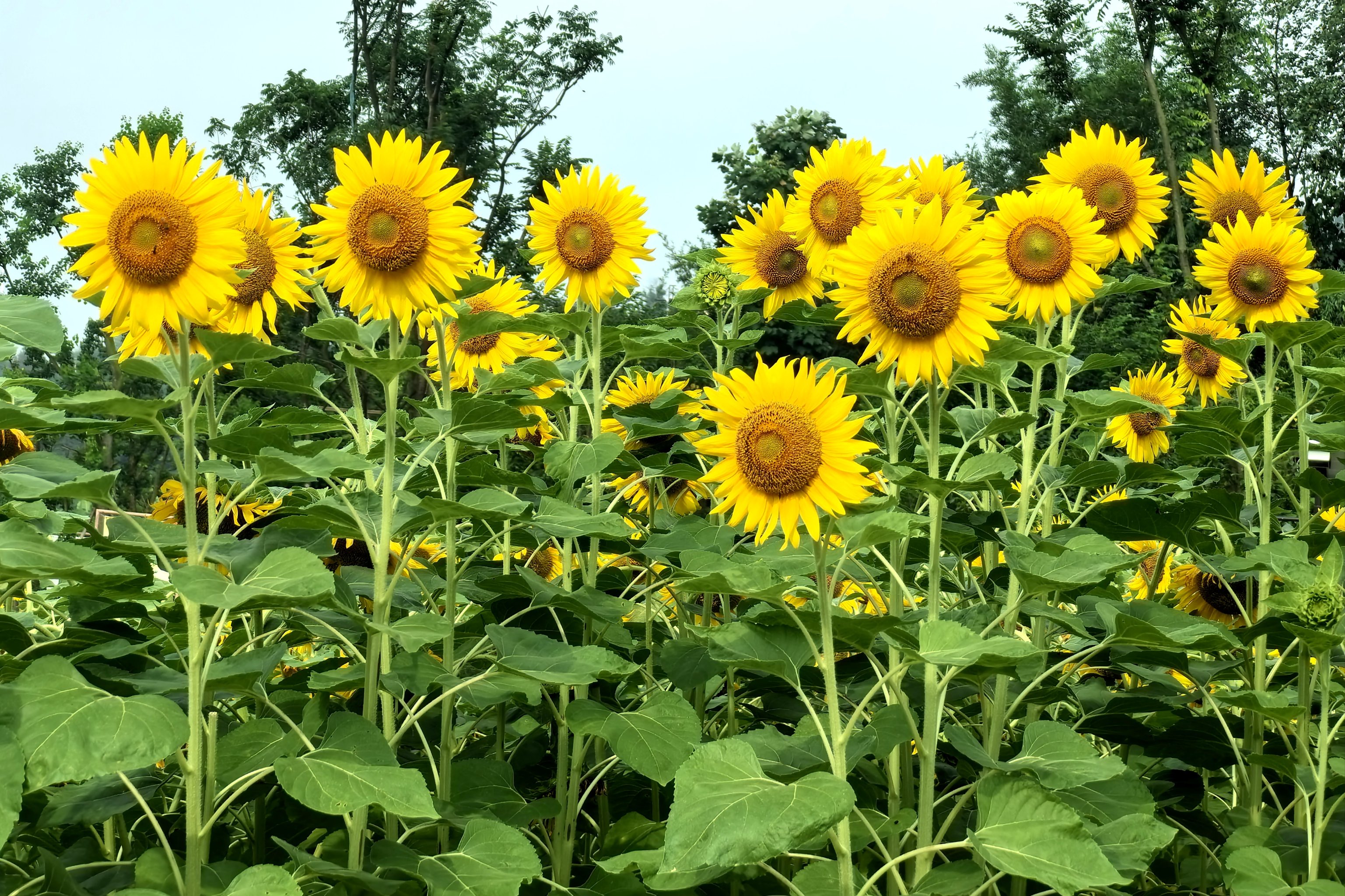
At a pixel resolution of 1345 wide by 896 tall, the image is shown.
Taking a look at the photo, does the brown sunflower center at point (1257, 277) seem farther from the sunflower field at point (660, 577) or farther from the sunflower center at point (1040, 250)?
the sunflower center at point (1040, 250)

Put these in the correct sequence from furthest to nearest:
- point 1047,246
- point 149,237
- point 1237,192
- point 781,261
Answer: point 1237,192 → point 781,261 → point 1047,246 → point 149,237

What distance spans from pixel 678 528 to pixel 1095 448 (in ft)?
4.55

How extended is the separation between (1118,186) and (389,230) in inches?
81.1

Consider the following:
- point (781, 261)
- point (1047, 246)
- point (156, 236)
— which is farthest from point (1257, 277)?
point (156, 236)

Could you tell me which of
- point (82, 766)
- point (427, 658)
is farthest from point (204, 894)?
point (427, 658)

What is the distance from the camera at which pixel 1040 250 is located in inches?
121

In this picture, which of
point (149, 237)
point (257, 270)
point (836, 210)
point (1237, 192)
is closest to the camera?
point (149, 237)

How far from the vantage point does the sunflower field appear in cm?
218

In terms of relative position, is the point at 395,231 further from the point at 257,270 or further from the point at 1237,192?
the point at 1237,192

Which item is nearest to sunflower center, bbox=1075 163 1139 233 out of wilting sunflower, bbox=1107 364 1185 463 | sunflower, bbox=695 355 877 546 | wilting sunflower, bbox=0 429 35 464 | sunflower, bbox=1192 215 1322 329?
sunflower, bbox=1192 215 1322 329

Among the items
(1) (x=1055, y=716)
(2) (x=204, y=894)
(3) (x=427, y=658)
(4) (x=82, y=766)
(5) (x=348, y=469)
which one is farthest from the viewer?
(1) (x=1055, y=716)

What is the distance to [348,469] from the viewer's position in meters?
2.40

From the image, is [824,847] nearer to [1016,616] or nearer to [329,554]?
[1016,616]

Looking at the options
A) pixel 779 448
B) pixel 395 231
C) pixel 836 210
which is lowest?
pixel 779 448
